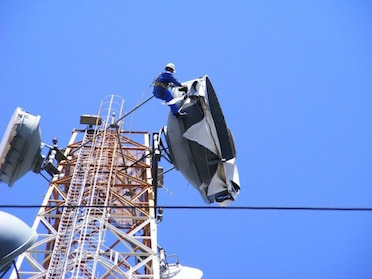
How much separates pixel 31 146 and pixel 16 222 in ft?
17.1

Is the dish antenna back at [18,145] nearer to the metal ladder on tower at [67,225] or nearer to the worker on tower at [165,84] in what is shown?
the metal ladder on tower at [67,225]

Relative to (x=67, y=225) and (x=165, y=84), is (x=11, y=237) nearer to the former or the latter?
(x=67, y=225)

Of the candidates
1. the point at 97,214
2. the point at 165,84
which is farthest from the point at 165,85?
the point at 97,214

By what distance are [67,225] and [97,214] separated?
1266 millimetres

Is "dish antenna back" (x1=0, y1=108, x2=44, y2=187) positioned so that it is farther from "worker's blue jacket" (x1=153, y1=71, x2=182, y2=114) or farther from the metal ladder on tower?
"worker's blue jacket" (x1=153, y1=71, x2=182, y2=114)

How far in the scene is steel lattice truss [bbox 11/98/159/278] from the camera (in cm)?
1204

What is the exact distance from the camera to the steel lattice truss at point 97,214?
1204 centimetres

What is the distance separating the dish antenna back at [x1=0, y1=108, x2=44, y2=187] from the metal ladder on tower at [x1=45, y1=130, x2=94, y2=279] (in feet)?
5.12

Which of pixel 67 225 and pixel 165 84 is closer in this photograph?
pixel 67 225

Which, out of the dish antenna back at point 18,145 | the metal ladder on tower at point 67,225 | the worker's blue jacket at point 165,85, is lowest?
the metal ladder on tower at point 67,225

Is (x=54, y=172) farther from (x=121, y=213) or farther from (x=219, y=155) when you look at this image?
(x=219, y=155)

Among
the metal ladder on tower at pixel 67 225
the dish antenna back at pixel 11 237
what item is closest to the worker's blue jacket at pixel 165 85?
the metal ladder on tower at pixel 67 225

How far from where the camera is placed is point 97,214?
14.4 meters

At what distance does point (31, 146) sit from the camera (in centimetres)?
1426
